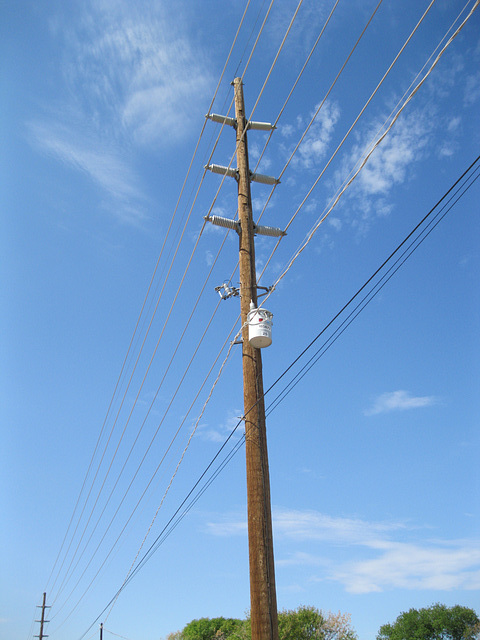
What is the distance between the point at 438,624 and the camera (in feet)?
179

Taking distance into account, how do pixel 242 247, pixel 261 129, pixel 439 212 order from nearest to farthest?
pixel 439 212
pixel 242 247
pixel 261 129

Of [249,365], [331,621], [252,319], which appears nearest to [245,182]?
[252,319]

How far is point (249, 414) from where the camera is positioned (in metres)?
8.12

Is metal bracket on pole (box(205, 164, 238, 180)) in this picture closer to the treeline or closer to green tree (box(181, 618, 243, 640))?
the treeline

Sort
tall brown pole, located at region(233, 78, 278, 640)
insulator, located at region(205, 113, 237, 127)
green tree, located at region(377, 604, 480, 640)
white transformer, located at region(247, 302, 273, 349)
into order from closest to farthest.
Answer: tall brown pole, located at region(233, 78, 278, 640)
white transformer, located at region(247, 302, 273, 349)
insulator, located at region(205, 113, 237, 127)
green tree, located at region(377, 604, 480, 640)

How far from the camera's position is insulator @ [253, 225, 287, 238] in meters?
9.84

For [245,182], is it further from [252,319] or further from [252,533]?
[252,533]

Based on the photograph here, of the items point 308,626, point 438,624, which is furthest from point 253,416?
point 438,624

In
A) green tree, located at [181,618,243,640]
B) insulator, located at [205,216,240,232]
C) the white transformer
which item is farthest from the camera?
green tree, located at [181,618,243,640]

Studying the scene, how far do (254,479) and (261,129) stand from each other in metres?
6.90

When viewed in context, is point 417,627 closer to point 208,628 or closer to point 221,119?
point 208,628

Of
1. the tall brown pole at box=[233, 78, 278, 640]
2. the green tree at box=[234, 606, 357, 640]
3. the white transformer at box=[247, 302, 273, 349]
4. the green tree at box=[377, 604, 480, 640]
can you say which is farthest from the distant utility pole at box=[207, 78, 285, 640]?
the green tree at box=[377, 604, 480, 640]

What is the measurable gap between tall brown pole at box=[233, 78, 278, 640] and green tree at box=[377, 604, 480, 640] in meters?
57.4

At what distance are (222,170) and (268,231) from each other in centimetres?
155
